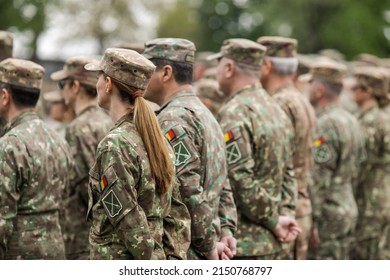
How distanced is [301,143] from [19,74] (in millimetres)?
3444

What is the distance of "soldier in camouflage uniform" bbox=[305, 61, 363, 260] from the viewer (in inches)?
445

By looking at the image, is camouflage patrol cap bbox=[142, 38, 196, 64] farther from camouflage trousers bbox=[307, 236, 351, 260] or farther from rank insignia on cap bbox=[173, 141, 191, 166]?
camouflage trousers bbox=[307, 236, 351, 260]

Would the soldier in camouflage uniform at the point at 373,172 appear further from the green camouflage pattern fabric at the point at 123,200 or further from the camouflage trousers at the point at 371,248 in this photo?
the green camouflage pattern fabric at the point at 123,200

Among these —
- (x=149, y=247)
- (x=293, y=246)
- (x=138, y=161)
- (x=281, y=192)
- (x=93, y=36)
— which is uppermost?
(x=138, y=161)

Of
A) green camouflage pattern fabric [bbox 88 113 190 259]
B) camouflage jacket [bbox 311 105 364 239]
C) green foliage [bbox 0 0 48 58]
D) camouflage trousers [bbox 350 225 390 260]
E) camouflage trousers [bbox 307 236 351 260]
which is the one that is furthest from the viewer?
green foliage [bbox 0 0 48 58]

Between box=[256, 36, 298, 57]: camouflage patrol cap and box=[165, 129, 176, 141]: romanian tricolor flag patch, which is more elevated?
box=[165, 129, 176, 141]: romanian tricolor flag patch

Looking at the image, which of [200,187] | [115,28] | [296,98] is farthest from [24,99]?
[115,28]

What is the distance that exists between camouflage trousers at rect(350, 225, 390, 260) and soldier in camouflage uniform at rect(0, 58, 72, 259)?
5.56 m

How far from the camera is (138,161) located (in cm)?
629

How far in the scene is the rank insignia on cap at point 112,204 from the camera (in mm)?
6215

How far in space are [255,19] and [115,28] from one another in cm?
980

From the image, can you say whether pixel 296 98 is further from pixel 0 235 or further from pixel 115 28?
pixel 115 28

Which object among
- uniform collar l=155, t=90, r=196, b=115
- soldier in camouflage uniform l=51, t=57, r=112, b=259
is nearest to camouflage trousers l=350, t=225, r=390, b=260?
soldier in camouflage uniform l=51, t=57, r=112, b=259

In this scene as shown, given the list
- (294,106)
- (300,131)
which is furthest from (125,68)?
(300,131)
